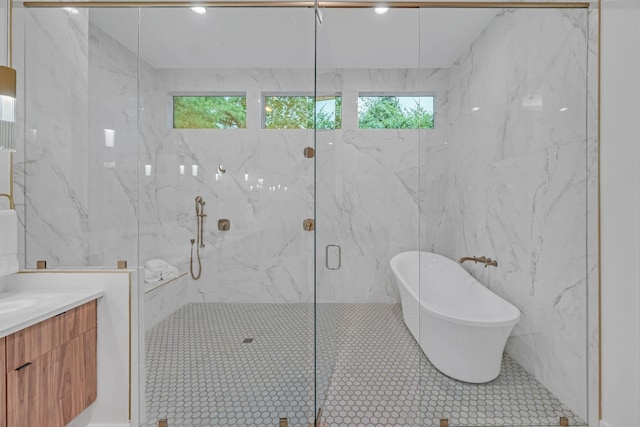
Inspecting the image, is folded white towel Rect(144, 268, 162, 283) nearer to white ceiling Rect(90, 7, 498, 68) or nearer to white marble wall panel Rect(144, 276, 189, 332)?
white marble wall panel Rect(144, 276, 189, 332)

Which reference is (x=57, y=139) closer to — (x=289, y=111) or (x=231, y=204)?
(x=231, y=204)

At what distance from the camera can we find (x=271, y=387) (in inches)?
75.2

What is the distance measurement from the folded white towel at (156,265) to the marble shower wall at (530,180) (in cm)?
179

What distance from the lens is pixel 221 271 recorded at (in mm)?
1923

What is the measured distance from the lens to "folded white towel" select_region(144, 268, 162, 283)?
6.41 feet

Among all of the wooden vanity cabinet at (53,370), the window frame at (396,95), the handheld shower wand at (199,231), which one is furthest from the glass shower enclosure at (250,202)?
the window frame at (396,95)

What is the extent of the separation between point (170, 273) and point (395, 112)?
1.91 meters

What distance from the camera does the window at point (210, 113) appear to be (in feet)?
6.19

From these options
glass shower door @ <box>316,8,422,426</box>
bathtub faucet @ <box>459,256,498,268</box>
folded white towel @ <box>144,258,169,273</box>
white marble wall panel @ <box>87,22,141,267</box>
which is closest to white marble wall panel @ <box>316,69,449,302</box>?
glass shower door @ <box>316,8,422,426</box>

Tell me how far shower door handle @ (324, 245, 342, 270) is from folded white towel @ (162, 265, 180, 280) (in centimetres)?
90

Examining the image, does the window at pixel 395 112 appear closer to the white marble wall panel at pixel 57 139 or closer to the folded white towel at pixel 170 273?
the folded white towel at pixel 170 273

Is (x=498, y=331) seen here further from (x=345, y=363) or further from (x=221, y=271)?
(x=221, y=271)

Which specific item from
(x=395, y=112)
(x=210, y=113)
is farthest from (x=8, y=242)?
(x=395, y=112)

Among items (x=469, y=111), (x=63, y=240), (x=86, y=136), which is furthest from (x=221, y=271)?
(x=469, y=111)
